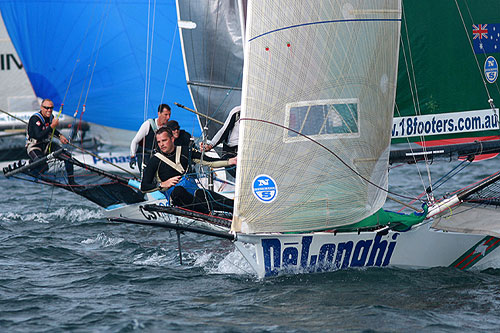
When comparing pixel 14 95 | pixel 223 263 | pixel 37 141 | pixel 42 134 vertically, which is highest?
pixel 14 95

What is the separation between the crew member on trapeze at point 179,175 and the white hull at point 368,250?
2.41 ft

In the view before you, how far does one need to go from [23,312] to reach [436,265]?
396 cm

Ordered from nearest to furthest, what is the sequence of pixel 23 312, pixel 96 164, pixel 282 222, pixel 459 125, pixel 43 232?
1. pixel 23 312
2. pixel 282 222
3. pixel 459 125
4. pixel 43 232
5. pixel 96 164

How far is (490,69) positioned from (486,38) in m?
0.38

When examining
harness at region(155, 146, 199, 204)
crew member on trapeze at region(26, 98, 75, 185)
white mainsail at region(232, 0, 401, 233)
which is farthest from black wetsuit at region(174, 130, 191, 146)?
white mainsail at region(232, 0, 401, 233)

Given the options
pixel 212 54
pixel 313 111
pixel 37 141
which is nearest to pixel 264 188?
pixel 313 111

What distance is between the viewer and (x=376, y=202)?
23.3 feet

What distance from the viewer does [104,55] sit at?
50.9 ft

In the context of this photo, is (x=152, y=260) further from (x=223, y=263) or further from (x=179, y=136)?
(x=179, y=136)

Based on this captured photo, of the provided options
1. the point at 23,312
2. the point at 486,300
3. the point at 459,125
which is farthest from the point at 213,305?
the point at 459,125

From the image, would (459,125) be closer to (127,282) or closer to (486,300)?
(486,300)

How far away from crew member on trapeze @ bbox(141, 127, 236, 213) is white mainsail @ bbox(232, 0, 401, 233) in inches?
42.3

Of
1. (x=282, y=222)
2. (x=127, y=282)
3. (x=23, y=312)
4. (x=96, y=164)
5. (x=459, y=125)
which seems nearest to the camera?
(x=23, y=312)

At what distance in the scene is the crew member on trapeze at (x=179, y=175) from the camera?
770 centimetres
